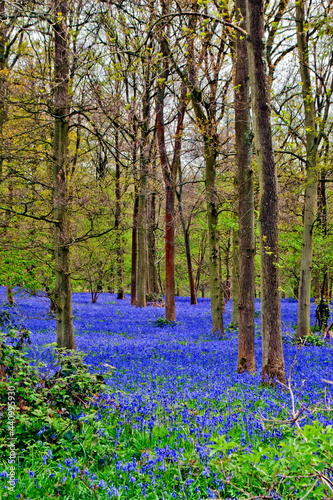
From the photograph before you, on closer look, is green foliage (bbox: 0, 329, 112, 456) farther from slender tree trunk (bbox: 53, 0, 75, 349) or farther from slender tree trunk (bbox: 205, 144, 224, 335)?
slender tree trunk (bbox: 205, 144, 224, 335)

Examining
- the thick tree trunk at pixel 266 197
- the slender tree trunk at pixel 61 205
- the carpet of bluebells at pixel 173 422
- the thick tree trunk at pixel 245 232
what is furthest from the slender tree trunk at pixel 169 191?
the thick tree trunk at pixel 266 197

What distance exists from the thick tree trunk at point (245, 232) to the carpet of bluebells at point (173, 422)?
0.54 meters

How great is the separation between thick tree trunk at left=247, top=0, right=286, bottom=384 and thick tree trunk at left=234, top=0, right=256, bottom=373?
1185 millimetres

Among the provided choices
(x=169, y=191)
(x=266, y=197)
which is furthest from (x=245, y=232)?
(x=169, y=191)

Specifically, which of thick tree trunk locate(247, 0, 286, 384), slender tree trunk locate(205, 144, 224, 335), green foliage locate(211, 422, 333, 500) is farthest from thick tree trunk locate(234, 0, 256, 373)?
green foliage locate(211, 422, 333, 500)

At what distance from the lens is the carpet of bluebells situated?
99.3 inches

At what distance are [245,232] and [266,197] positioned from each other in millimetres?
1552

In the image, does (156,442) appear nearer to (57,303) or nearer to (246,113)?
(57,303)

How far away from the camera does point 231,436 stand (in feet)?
11.0

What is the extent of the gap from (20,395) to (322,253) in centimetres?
1150

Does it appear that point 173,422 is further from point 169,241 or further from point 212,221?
point 169,241

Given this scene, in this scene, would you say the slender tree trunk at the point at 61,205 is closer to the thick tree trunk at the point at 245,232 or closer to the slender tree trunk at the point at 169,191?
the thick tree trunk at the point at 245,232

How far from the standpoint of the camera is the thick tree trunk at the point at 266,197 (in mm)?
5000

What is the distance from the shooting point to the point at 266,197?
5.08m
